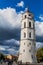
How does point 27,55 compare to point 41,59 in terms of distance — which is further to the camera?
point 41,59

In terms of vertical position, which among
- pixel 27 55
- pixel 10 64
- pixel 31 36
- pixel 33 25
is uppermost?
pixel 33 25

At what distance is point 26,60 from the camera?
5225cm

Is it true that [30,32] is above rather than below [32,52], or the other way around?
above

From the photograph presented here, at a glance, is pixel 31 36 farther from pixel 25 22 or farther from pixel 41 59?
pixel 41 59

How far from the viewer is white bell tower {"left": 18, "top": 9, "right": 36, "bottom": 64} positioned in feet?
172

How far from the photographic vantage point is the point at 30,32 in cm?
5366

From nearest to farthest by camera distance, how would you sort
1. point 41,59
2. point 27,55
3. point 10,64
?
point 10,64, point 27,55, point 41,59

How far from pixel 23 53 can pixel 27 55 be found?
131 cm

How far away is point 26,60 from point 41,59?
1202 centimetres

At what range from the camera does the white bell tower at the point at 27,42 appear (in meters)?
52.4

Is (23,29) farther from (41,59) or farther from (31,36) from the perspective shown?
(41,59)

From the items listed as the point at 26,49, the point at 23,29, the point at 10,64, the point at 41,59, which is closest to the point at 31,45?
the point at 26,49

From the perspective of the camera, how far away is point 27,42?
52.8 m

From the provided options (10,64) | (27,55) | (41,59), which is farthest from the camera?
(41,59)
